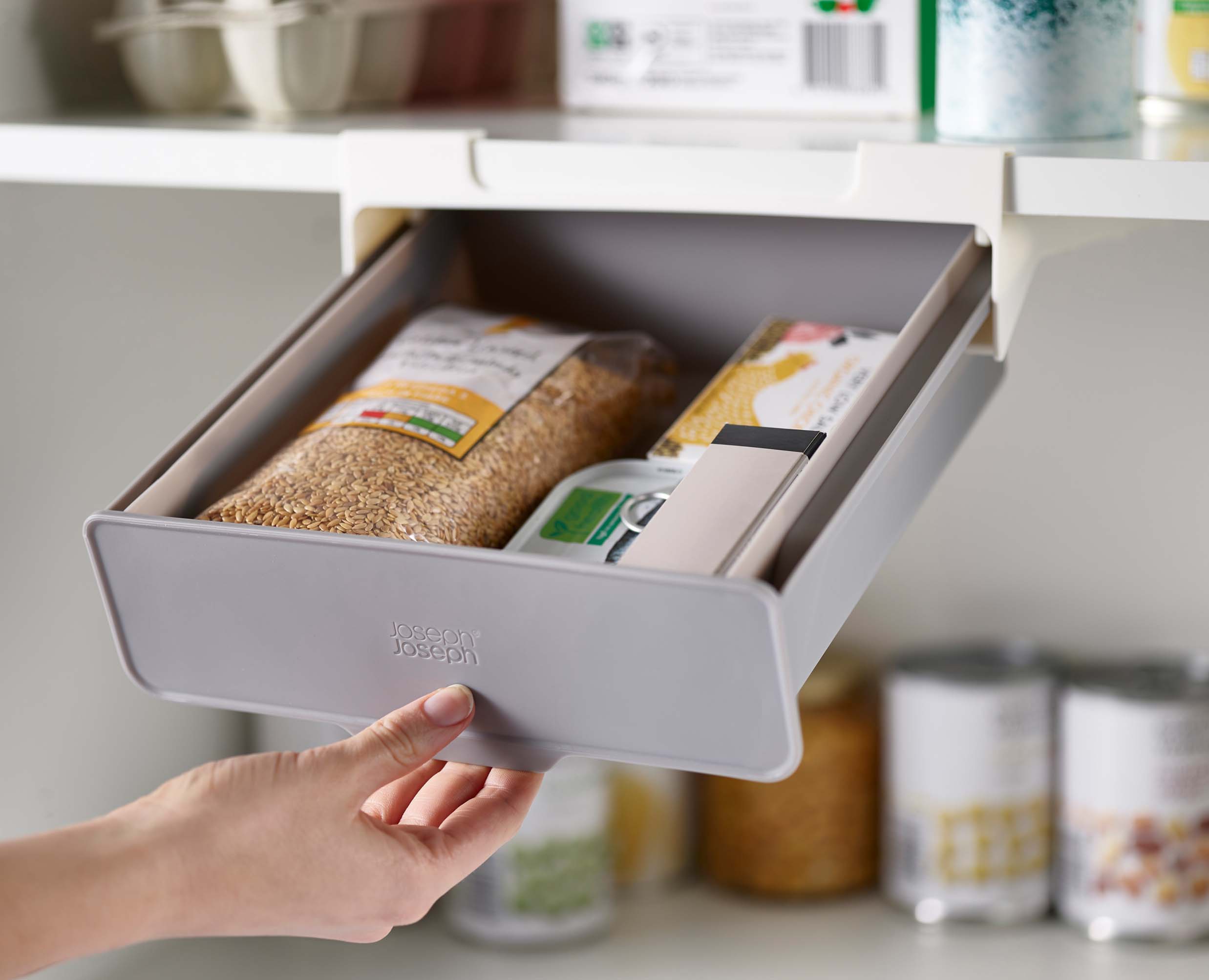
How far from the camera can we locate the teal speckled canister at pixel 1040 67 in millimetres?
605

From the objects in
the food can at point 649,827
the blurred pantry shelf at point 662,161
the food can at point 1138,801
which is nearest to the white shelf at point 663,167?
the blurred pantry shelf at point 662,161

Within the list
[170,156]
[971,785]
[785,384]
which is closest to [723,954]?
[971,785]

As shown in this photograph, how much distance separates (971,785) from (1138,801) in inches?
4.5

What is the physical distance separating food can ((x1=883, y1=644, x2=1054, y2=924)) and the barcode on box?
472mm

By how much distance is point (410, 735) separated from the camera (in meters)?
0.54

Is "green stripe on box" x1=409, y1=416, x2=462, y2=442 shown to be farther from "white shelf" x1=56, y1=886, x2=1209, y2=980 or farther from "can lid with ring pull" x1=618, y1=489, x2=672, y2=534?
"white shelf" x1=56, y1=886, x2=1209, y2=980

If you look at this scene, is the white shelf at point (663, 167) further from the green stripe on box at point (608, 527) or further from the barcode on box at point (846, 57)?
the green stripe on box at point (608, 527)

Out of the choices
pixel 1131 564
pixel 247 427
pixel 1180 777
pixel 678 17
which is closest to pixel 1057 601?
pixel 1131 564

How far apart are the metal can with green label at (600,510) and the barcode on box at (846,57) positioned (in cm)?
25

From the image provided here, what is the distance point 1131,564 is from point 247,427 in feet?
2.31

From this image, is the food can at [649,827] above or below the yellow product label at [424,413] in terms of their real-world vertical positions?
below

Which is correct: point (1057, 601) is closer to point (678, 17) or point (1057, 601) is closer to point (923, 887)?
point (923, 887)

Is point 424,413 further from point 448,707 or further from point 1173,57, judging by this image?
point 1173,57

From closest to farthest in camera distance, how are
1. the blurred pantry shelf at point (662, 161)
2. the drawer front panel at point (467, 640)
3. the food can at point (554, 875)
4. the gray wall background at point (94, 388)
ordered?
the drawer front panel at point (467, 640)
the blurred pantry shelf at point (662, 161)
the gray wall background at point (94, 388)
the food can at point (554, 875)
